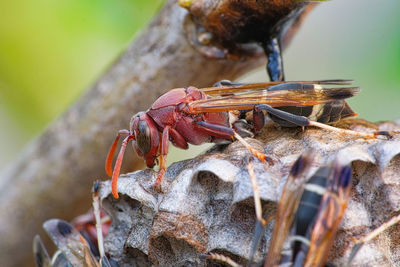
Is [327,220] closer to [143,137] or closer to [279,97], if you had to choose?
[279,97]

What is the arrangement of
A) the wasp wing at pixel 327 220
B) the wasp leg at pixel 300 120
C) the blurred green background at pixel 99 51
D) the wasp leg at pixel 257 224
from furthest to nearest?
1. the blurred green background at pixel 99 51
2. the wasp leg at pixel 300 120
3. the wasp leg at pixel 257 224
4. the wasp wing at pixel 327 220

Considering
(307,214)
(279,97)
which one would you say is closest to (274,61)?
(279,97)

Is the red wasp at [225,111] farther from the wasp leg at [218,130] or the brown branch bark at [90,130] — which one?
the brown branch bark at [90,130]

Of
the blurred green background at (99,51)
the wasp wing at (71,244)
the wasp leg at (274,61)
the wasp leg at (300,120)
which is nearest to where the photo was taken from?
the wasp leg at (300,120)

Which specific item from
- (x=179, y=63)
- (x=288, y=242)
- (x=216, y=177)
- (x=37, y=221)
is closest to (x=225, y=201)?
(x=216, y=177)

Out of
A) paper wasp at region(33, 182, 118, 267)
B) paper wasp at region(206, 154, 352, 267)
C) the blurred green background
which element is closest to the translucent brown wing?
paper wasp at region(206, 154, 352, 267)

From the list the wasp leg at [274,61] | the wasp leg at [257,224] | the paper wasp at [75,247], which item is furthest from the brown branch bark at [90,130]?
the wasp leg at [257,224]

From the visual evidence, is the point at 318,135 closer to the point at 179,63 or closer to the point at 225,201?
the point at 225,201
